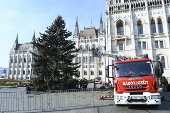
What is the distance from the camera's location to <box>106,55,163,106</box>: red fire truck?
6.02 m

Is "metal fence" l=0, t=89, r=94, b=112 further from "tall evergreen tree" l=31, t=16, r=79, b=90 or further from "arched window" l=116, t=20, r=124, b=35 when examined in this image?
"arched window" l=116, t=20, r=124, b=35

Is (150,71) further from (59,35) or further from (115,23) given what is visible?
(115,23)

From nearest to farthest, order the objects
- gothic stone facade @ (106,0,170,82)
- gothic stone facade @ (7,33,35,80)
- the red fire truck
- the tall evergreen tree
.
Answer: the red fire truck
the tall evergreen tree
gothic stone facade @ (106,0,170,82)
gothic stone facade @ (7,33,35,80)

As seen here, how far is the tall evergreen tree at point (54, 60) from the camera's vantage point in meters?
13.7

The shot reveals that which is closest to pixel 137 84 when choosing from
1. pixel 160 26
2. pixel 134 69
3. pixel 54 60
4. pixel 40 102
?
pixel 134 69

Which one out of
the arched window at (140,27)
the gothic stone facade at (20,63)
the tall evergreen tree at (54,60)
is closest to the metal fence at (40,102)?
the tall evergreen tree at (54,60)

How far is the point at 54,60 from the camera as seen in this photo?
48.8ft

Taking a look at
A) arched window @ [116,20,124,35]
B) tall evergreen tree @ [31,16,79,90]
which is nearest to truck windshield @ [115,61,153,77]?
tall evergreen tree @ [31,16,79,90]

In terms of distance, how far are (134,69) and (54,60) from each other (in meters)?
10.5

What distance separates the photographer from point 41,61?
1423cm

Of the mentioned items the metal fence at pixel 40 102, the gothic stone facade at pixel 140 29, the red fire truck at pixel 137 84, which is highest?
the gothic stone facade at pixel 140 29

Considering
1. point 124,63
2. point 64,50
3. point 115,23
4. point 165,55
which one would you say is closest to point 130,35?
point 115,23

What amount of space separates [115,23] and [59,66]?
20.1m

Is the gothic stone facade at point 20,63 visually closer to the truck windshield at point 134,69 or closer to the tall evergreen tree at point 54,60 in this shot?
the tall evergreen tree at point 54,60
